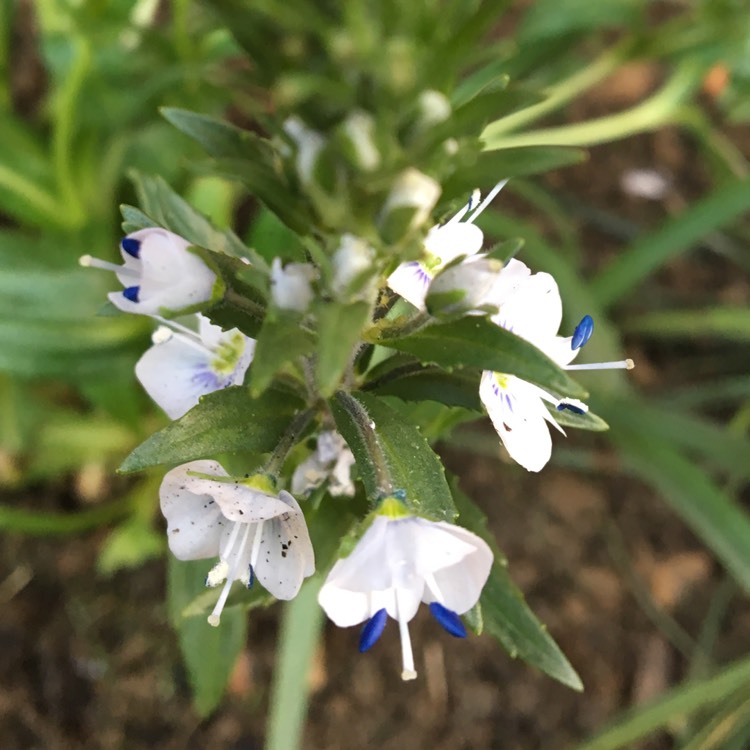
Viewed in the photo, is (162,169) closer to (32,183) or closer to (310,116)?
(32,183)

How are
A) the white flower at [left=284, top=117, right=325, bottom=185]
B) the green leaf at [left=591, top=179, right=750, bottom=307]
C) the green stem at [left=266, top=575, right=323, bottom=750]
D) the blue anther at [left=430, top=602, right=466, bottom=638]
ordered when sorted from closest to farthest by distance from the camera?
the white flower at [left=284, top=117, right=325, bottom=185] < the blue anther at [left=430, top=602, right=466, bottom=638] < the green stem at [left=266, top=575, right=323, bottom=750] < the green leaf at [left=591, top=179, right=750, bottom=307]

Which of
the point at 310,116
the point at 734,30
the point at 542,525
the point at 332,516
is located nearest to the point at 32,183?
the point at 332,516

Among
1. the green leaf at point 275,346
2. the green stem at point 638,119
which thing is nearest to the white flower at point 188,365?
the green leaf at point 275,346

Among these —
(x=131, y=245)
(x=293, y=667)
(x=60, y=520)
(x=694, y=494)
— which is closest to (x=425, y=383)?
(x=131, y=245)

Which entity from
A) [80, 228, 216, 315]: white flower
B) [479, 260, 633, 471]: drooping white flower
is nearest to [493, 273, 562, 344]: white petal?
[479, 260, 633, 471]: drooping white flower

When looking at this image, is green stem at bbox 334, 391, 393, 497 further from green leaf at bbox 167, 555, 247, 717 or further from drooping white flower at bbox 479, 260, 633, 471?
green leaf at bbox 167, 555, 247, 717

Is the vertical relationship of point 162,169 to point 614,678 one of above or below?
above

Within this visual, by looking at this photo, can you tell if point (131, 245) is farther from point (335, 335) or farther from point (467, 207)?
point (467, 207)
